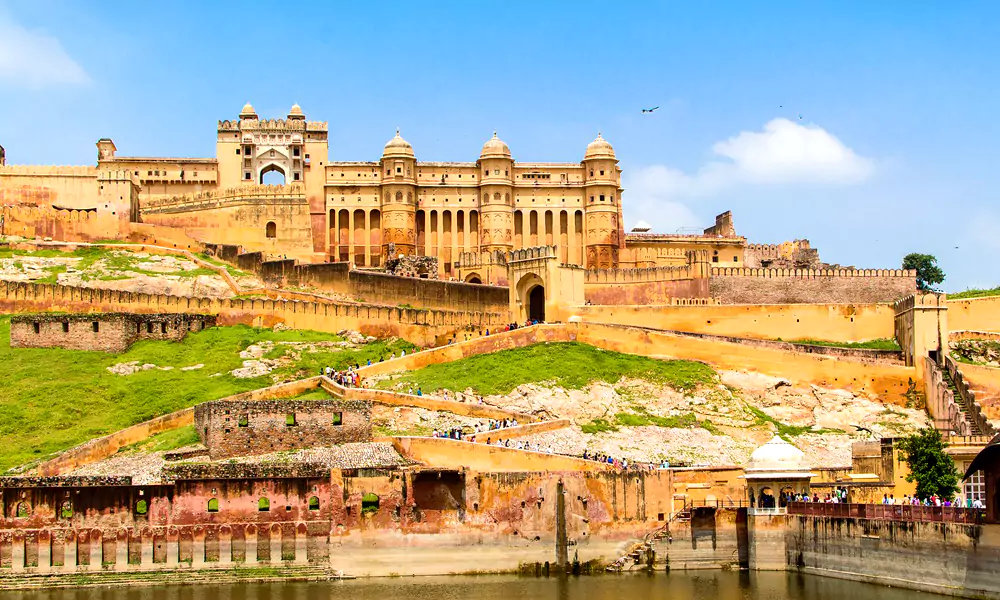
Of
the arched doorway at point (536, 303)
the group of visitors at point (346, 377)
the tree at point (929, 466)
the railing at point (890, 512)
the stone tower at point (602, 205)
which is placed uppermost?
the stone tower at point (602, 205)

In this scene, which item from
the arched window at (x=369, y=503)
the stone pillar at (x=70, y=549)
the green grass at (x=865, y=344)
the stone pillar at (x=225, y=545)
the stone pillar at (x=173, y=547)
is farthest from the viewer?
the green grass at (x=865, y=344)

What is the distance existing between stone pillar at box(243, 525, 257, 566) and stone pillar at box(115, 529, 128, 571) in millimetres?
3188

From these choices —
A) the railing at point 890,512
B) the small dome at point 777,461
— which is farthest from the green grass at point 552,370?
the railing at point 890,512

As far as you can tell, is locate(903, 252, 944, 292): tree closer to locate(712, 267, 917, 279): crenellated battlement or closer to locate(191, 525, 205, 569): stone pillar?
locate(712, 267, 917, 279): crenellated battlement

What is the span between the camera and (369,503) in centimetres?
3719

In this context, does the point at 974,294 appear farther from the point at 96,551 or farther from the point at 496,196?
the point at 96,551

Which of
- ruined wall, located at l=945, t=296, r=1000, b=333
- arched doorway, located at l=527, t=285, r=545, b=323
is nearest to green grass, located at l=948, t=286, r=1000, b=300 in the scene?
ruined wall, located at l=945, t=296, r=1000, b=333

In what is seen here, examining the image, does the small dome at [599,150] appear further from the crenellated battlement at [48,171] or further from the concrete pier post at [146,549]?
the concrete pier post at [146,549]

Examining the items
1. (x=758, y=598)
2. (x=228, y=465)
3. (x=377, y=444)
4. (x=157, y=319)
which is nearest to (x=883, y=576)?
(x=758, y=598)

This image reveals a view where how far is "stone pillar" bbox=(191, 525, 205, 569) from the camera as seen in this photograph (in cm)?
3603

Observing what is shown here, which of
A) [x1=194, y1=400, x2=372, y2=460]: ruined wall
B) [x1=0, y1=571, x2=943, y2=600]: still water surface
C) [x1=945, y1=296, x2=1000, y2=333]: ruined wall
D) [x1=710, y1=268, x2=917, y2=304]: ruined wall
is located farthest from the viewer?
[x1=710, y1=268, x2=917, y2=304]: ruined wall

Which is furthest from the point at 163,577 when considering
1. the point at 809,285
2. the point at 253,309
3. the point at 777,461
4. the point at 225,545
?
the point at 809,285

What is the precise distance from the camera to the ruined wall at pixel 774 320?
184ft

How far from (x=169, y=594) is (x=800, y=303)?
33.7 m
